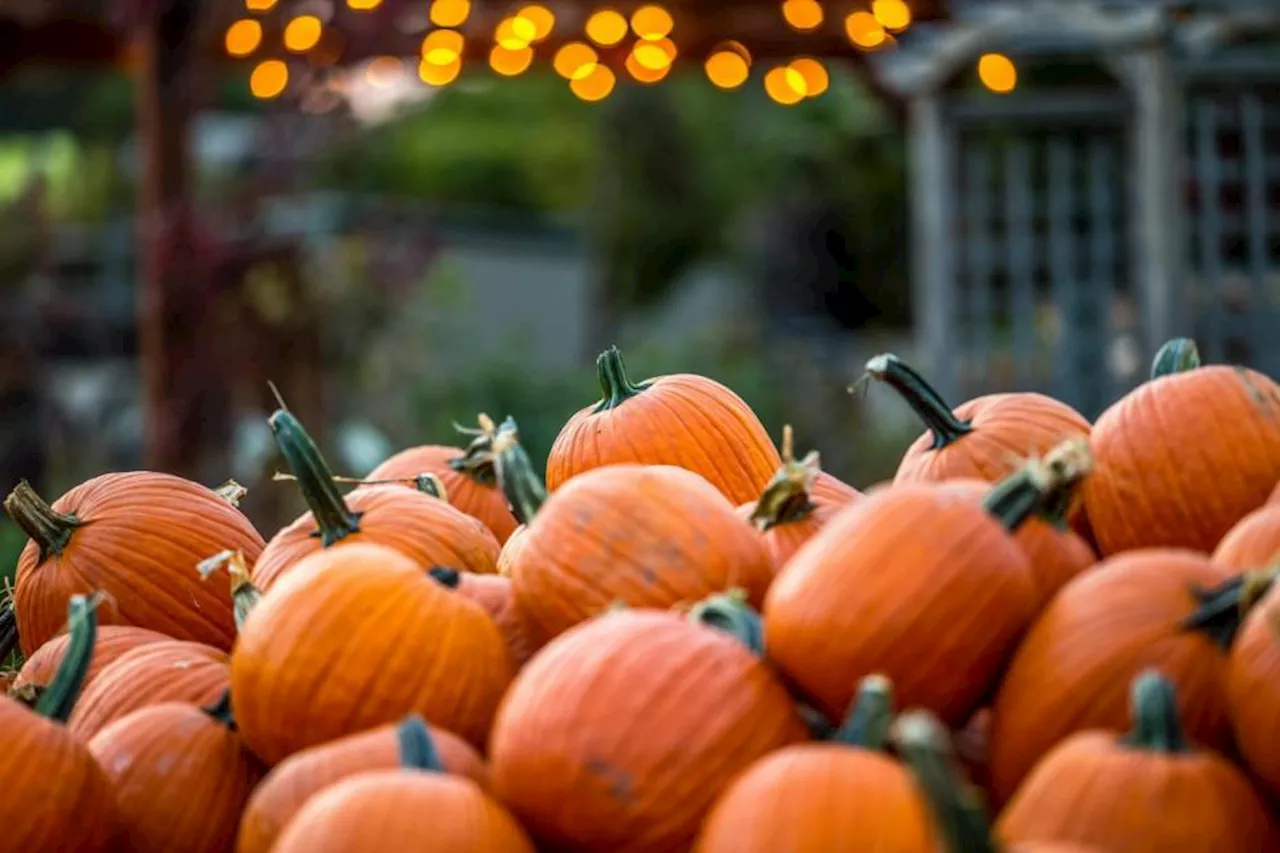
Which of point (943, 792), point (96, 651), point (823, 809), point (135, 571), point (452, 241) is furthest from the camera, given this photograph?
point (452, 241)

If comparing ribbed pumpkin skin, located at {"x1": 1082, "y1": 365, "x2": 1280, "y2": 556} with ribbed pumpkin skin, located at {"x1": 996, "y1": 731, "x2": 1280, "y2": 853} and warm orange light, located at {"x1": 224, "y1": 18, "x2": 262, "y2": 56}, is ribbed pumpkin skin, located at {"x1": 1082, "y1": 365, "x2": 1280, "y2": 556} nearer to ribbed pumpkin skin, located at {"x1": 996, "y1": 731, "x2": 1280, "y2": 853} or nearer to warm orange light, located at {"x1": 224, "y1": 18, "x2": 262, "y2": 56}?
ribbed pumpkin skin, located at {"x1": 996, "y1": 731, "x2": 1280, "y2": 853}

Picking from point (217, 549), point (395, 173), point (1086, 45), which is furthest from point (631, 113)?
point (217, 549)

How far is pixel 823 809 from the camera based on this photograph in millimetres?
1207

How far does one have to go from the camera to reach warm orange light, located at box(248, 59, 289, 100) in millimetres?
6844

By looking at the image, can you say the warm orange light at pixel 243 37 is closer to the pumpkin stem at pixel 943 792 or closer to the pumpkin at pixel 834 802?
the pumpkin at pixel 834 802

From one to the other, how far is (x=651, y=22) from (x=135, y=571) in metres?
5.94

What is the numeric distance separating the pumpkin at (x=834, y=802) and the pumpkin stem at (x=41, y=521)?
1010mm

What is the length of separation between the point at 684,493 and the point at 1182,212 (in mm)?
7130

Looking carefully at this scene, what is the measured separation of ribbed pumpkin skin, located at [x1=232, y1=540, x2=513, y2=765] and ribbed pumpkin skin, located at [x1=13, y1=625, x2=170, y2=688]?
1.07ft

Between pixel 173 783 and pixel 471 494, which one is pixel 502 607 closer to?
pixel 173 783

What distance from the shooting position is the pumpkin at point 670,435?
2033 mm

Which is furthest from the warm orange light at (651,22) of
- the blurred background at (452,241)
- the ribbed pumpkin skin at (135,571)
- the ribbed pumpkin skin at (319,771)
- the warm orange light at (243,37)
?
the ribbed pumpkin skin at (319,771)

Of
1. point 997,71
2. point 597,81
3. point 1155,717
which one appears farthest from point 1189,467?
point 997,71

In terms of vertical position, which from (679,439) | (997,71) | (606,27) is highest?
(606,27)
